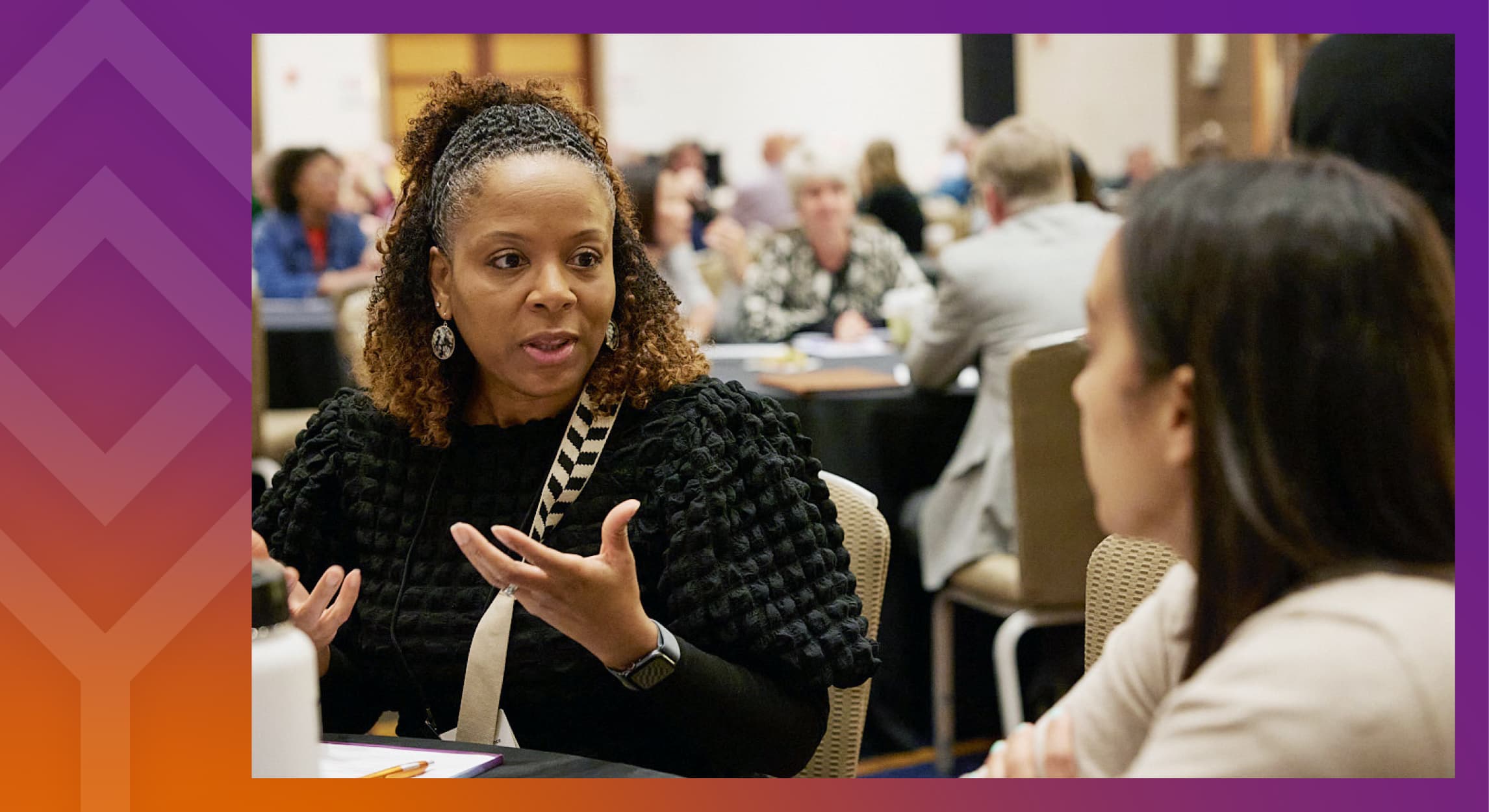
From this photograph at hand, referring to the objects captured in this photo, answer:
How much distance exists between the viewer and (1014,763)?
2.85 ft

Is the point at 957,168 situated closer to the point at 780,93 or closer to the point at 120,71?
the point at 780,93

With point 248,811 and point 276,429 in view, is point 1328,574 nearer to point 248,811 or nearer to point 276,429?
point 248,811

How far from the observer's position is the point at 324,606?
4.14 ft

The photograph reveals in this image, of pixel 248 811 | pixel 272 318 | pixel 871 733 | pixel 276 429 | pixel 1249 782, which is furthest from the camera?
pixel 272 318

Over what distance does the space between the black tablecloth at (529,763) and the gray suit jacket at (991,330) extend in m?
1.80

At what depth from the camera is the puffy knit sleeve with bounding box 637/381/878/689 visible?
133 centimetres

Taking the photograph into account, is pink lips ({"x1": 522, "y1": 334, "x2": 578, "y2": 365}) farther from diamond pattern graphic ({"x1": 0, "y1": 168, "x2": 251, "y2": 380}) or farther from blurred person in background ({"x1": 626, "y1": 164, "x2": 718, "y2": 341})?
blurred person in background ({"x1": 626, "y1": 164, "x2": 718, "y2": 341})

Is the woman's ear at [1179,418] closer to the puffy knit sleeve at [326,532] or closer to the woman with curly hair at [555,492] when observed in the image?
the woman with curly hair at [555,492]

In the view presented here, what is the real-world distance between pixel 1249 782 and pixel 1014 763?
0.19 meters

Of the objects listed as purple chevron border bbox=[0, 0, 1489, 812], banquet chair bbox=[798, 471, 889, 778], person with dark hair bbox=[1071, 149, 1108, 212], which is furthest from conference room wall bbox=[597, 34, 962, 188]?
purple chevron border bbox=[0, 0, 1489, 812]

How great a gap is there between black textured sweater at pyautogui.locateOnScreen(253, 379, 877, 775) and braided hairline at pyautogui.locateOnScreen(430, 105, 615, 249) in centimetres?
22

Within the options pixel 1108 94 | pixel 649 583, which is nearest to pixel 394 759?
pixel 649 583

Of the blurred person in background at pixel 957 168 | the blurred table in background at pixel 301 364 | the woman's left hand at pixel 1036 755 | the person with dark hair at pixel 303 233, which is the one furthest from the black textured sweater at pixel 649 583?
the blurred person in background at pixel 957 168
